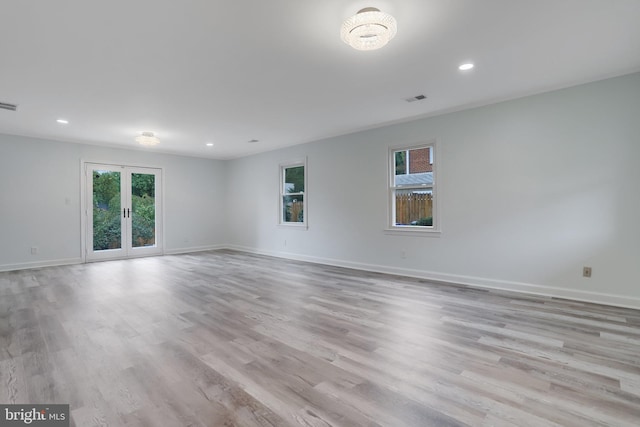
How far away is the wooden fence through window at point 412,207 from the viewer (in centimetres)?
489

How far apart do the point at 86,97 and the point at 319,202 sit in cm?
403

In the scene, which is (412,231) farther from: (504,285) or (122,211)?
(122,211)

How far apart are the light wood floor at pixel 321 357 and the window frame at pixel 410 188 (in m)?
1.06

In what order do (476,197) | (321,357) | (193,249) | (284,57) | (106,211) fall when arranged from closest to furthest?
(321,357) < (284,57) < (476,197) < (106,211) < (193,249)

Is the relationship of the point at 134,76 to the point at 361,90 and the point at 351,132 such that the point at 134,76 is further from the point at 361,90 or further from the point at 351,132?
the point at 351,132

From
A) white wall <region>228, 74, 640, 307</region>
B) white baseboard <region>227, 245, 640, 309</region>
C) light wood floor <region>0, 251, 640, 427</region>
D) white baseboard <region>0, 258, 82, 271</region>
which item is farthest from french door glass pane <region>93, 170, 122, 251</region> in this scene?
white wall <region>228, 74, 640, 307</region>

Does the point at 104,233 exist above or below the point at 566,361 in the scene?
above

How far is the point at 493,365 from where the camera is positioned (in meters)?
2.18

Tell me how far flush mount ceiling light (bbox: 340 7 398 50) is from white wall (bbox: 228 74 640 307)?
8.93 feet

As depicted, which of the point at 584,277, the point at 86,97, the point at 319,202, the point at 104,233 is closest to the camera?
the point at 584,277

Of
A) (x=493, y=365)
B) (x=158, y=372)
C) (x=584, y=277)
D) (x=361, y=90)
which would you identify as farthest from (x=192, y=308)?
(x=584, y=277)

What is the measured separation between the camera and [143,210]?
→ 7398 mm

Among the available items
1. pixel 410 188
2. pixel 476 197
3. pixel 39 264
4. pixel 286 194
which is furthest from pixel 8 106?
pixel 476 197

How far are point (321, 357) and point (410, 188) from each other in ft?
11.3
